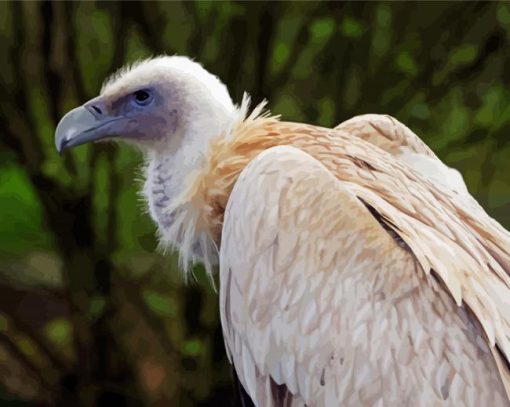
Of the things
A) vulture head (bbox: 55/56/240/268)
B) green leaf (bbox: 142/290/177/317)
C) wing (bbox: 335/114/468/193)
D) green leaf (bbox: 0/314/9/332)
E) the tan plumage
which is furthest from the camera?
green leaf (bbox: 0/314/9/332)

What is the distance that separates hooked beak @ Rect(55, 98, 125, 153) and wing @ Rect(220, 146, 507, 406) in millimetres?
343

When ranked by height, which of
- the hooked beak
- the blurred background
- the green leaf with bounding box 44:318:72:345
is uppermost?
the hooked beak

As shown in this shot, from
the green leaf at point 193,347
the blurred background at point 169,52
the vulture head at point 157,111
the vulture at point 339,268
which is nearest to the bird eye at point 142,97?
the vulture head at point 157,111

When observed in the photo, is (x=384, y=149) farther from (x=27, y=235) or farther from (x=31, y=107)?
(x=27, y=235)

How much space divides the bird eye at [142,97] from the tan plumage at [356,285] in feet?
0.99

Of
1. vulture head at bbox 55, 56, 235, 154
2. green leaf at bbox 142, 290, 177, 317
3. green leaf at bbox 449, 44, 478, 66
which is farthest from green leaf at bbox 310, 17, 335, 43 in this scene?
vulture head at bbox 55, 56, 235, 154

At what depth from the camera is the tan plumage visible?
1.45m

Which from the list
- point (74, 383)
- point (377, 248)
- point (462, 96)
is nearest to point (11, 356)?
point (74, 383)

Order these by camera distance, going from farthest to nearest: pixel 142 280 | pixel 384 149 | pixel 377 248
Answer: pixel 142 280 → pixel 384 149 → pixel 377 248

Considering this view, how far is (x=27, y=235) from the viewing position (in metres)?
3.51

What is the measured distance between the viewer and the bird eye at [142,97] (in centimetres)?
185

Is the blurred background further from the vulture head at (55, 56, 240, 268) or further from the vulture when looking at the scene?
the vulture

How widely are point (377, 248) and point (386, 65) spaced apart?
70.4 inches

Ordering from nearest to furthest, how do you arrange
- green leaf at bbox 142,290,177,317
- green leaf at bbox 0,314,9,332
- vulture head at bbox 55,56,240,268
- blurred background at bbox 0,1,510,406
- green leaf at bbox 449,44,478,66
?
vulture head at bbox 55,56,240,268 → blurred background at bbox 0,1,510,406 → green leaf at bbox 449,44,478,66 → green leaf at bbox 142,290,177,317 → green leaf at bbox 0,314,9,332
